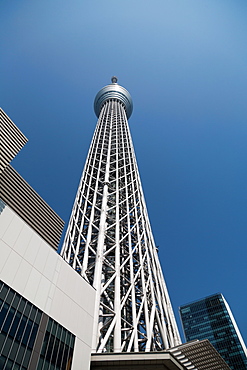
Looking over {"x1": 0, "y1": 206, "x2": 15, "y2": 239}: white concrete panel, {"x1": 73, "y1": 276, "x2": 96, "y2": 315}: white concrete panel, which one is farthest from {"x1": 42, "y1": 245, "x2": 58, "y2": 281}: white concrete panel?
{"x1": 0, "y1": 206, "x2": 15, "y2": 239}: white concrete panel

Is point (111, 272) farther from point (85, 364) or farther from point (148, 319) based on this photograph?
point (85, 364)

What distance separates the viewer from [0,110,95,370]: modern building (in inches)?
671

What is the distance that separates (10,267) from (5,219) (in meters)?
3.48

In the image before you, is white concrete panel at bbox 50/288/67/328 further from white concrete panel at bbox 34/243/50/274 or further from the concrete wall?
white concrete panel at bbox 34/243/50/274

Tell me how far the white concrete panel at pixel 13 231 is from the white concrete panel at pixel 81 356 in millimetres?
8610

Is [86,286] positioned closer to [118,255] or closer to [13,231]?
[13,231]

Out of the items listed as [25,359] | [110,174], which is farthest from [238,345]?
[25,359]

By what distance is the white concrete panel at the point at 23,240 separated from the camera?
797 inches

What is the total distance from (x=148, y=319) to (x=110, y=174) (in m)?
31.1

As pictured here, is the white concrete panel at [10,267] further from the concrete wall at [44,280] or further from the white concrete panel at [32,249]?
the white concrete panel at [32,249]

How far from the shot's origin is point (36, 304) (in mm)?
19328

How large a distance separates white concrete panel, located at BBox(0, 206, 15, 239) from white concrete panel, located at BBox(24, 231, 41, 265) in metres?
2.28

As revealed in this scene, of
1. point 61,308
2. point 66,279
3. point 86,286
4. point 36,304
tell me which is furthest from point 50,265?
point 86,286

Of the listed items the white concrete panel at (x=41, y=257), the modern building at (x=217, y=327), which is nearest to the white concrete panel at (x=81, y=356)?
the white concrete panel at (x=41, y=257)
